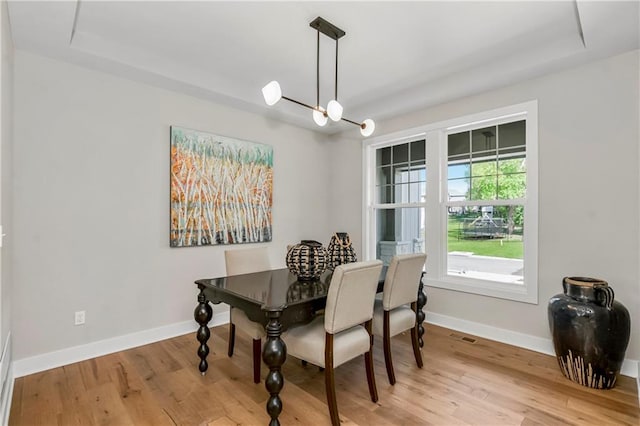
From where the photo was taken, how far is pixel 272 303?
187 cm

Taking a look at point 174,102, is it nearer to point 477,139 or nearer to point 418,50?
point 418,50

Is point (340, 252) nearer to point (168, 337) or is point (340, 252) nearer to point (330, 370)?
point (330, 370)

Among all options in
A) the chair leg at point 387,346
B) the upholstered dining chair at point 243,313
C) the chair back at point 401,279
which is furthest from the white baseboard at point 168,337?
the chair leg at point 387,346

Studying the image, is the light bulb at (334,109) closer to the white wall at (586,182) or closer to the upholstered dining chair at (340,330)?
the upholstered dining chair at (340,330)

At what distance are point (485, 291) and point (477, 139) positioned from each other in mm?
1615

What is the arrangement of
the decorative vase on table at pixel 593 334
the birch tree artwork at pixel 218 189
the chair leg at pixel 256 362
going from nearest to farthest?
the decorative vase on table at pixel 593 334 < the chair leg at pixel 256 362 < the birch tree artwork at pixel 218 189

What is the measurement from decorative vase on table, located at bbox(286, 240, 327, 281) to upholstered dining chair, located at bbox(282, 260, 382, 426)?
399 millimetres

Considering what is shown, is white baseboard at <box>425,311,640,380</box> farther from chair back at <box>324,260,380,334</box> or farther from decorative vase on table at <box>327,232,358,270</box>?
chair back at <box>324,260,380,334</box>

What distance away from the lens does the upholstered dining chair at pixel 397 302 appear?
7.76ft

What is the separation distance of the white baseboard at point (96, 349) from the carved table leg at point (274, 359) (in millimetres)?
1938

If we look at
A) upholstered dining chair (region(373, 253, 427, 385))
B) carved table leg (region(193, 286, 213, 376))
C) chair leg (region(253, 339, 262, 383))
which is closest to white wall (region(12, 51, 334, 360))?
carved table leg (region(193, 286, 213, 376))

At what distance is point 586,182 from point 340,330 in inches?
97.8

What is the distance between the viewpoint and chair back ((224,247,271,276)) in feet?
9.57

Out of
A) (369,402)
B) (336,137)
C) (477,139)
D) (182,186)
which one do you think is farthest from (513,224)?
(182,186)
